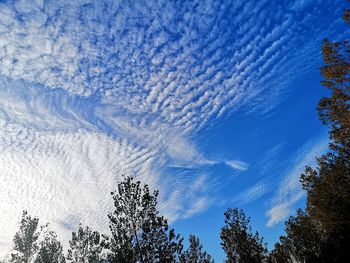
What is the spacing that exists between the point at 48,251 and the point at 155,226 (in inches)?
985

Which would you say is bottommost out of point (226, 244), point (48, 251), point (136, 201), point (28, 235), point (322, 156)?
point (226, 244)

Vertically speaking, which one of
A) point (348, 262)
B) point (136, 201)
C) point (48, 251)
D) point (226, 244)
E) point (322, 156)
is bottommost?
point (348, 262)

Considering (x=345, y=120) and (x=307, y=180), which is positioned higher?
(x=307, y=180)

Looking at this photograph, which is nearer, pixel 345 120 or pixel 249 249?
pixel 345 120

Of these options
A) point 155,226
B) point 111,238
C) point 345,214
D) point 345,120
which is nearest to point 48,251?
point 111,238

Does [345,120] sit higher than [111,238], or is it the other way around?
[111,238]

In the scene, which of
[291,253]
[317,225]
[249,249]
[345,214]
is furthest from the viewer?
[291,253]

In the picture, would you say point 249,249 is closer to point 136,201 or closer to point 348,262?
point 348,262

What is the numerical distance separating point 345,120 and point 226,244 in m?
18.6

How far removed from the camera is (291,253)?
36.8m

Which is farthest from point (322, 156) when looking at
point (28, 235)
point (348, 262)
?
point (28, 235)

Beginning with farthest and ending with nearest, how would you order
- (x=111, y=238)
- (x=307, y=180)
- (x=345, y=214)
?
(x=307, y=180)
(x=345, y=214)
(x=111, y=238)

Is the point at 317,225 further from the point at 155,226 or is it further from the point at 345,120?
the point at 345,120

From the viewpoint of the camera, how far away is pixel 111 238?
20453 millimetres
